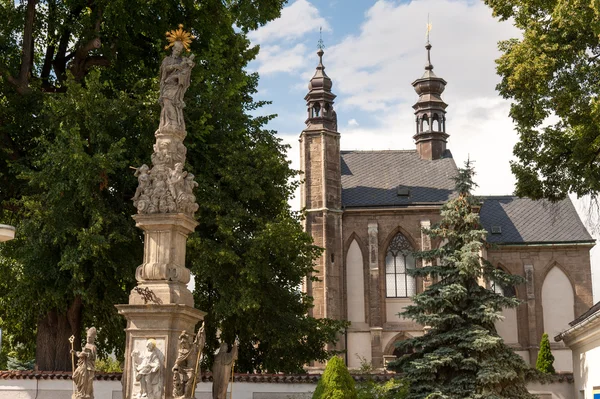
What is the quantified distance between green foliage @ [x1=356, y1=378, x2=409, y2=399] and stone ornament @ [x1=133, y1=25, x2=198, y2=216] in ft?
24.5

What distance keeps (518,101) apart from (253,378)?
29.6ft

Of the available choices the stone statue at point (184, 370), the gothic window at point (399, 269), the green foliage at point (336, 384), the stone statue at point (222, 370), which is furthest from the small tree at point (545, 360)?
the stone statue at point (184, 370)

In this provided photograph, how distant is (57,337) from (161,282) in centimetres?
926

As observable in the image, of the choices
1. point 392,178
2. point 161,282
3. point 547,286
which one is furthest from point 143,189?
point 547,286

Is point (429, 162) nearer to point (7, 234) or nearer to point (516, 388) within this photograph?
point (516, 388)

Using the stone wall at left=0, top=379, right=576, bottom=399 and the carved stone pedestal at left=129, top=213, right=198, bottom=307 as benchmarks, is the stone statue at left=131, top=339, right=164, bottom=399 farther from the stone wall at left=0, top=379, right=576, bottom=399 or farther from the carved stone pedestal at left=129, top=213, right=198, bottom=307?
the stone wall at left=0, top=379, right=576, bottom=399

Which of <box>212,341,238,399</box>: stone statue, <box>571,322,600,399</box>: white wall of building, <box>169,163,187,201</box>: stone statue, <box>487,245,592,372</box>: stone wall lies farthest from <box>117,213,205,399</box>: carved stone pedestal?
<box>487,245,592,372</box>: stone wall

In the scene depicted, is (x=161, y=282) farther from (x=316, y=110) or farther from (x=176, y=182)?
(x=316, y=110)

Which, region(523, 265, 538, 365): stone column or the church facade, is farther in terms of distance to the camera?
region(523, 265, 538, 365): stone column

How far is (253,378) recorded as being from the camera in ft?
64.3

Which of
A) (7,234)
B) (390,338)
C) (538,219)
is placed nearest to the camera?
(7,234)

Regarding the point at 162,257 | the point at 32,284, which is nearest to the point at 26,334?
the point at 32,284

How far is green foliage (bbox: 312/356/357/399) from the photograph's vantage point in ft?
54.1

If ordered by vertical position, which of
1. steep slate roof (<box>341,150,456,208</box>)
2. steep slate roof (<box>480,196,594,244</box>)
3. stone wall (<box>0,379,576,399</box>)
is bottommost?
stone wall (<box>0,379,576,399</box>)
